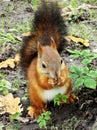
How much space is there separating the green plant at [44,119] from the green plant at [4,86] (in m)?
0.48

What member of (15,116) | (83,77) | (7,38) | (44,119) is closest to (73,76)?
(83,77)

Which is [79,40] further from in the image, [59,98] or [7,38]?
[59,98]

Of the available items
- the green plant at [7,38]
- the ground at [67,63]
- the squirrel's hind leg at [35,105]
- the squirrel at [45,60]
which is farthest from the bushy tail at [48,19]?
the green plant at [7,38]

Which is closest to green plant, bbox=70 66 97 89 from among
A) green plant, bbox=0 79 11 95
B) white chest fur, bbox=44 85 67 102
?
white chest fur, bbox=44 85 67 102

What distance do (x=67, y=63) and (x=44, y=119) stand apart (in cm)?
99

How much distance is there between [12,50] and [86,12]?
1.20 m

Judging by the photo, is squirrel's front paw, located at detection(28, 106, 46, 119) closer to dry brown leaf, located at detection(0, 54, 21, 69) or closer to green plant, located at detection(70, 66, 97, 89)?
green plant, located at detection(70, 66, 97, 89)

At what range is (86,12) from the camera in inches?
209

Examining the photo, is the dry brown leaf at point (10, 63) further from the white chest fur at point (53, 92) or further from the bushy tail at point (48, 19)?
the white chest fur at point (53, 92)

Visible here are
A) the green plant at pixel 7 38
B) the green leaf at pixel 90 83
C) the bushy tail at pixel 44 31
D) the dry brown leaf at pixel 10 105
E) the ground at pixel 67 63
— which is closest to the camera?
the green leaf at pixel 90 83

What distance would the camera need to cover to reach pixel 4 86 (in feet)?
12.4

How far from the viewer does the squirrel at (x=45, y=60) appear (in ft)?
10.8

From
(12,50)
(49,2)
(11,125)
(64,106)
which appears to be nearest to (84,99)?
(64,106)

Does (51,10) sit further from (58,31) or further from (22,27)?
(22,27)
